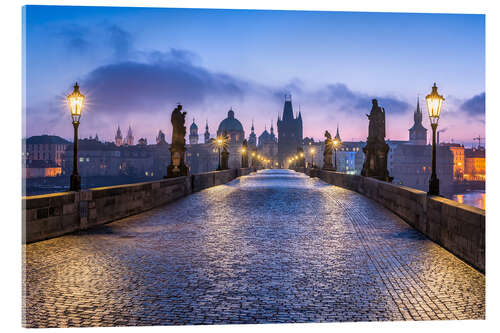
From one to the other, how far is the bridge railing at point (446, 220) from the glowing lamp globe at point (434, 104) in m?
2.02

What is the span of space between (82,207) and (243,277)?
633 cm

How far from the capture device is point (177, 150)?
83.8 ft

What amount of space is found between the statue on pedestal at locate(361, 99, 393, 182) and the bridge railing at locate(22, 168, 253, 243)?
14267mm

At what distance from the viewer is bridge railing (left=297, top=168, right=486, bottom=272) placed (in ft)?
23.6

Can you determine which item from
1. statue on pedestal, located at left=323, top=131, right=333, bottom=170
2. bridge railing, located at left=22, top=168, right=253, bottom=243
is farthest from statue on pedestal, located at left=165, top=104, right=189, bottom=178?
statue on pedestal, located at left=323, top=131, right=333, bottom=170

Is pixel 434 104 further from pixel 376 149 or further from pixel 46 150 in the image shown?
pixel 46 150

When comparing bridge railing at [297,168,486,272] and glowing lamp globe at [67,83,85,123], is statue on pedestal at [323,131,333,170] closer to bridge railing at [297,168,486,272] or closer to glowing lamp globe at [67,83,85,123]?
bridge railing at [297,168,486,272]
